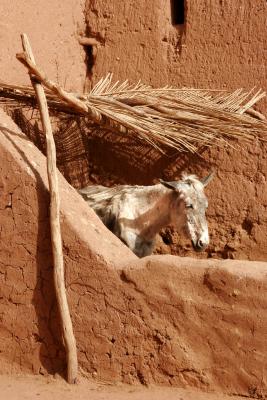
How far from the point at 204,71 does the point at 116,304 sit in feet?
11.0

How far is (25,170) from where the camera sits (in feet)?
19.3

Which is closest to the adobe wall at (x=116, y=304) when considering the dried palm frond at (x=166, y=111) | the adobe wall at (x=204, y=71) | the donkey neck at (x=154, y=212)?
the dried palm frond at (x=166, y=111)

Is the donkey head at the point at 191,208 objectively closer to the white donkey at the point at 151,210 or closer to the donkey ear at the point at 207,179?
the white donkey at the point at 151,210

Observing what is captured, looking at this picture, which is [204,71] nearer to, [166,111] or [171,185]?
[166,111]

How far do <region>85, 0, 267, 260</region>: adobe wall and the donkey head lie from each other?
28.9 inches

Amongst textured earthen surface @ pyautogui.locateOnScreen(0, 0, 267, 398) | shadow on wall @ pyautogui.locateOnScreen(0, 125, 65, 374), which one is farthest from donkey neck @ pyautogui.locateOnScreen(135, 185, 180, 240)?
shadow on wall @ pyautogui.locateOnScreen(0, 125, 65, 374)

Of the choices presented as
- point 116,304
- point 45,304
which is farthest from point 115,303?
point 45,304

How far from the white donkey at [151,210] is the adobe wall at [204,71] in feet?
1.91

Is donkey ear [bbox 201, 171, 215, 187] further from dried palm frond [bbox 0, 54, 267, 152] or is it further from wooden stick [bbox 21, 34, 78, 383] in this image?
wooden stick [bbox 21, 34, 78, 383]

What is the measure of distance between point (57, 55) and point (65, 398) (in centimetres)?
390

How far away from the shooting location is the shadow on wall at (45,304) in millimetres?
5754

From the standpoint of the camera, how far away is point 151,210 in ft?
25.4

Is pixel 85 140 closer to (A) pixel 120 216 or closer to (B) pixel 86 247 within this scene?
(A) pixel 120 216

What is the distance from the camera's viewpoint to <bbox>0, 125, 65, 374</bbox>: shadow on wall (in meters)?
5.75
